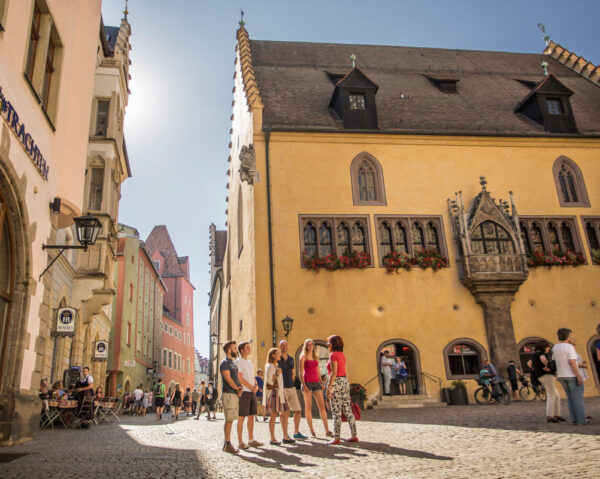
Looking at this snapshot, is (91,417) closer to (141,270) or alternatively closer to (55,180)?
(55,180)

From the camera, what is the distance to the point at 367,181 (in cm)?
2142

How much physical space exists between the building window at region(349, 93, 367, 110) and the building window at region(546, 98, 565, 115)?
848cm

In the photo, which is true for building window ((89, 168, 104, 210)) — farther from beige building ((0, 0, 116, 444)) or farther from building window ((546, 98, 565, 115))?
building window ((546, 98, 565, 115))

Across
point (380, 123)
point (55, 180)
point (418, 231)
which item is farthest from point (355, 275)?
point (55, 180)

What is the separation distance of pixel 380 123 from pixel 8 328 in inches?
686

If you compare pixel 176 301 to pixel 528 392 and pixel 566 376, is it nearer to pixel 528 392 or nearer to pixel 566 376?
pixel 528 392

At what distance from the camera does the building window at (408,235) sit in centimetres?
2042

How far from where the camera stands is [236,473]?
5766mm

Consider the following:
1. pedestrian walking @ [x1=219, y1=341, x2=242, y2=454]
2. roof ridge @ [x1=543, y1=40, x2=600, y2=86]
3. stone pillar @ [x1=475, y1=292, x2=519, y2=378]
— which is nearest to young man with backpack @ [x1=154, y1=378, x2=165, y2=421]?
stone pillar @ [x1=475, y1=292, x2=519, y2=378]

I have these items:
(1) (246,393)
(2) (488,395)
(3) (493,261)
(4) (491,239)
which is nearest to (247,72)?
(4) (491,239)

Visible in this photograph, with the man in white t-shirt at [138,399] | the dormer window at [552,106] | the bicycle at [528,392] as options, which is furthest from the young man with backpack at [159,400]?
the dormer window at [552,106]

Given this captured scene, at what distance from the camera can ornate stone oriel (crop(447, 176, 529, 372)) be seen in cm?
1956

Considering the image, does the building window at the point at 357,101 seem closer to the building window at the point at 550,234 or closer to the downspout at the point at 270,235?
the downspout at the point at 270,235

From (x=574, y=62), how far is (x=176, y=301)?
4780cm
